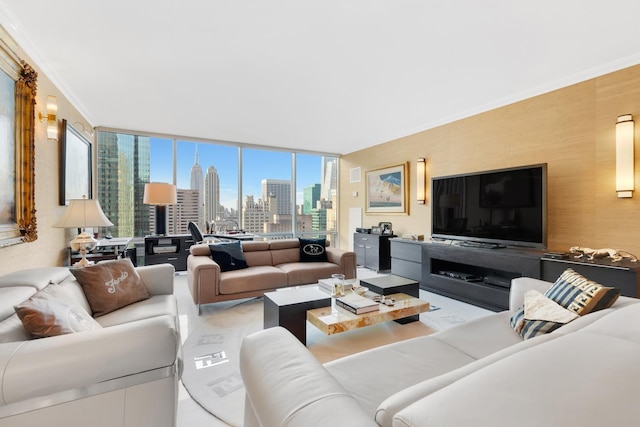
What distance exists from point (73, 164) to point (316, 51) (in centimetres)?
316

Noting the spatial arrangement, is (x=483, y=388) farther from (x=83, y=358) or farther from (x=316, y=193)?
(x=316, y=193)

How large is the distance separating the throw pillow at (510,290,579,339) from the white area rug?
111cm

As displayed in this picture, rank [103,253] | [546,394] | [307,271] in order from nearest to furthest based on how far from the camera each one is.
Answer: [546,394] → [103,253] → [307,271]

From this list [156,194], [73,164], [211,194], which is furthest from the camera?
[211,194]

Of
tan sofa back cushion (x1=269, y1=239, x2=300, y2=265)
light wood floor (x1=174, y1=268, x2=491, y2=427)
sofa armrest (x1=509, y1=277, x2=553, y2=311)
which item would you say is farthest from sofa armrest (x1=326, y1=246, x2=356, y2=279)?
sofa armrest (x1=509, y1=277, x2=553, y2=311)

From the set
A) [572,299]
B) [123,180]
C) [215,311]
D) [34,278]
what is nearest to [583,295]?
[572,299]

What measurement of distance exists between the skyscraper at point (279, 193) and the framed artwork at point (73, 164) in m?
3.05

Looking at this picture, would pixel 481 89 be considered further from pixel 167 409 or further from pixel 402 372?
pixel 167 409

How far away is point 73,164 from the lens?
3596 millimetres

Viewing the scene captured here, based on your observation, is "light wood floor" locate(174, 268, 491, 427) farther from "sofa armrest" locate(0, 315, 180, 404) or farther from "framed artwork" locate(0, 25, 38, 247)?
"framed artwork" locate(0, 25, 38, 247)

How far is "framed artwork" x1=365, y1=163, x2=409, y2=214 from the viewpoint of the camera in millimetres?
5332

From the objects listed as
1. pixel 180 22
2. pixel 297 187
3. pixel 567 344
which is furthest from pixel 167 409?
pixel 297 187

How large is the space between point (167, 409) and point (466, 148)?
4423 millimetres

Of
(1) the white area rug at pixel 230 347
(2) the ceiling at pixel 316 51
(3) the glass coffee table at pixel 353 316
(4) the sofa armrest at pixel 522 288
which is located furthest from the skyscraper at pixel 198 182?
(4) the sofa armrest at pixel 522 288
